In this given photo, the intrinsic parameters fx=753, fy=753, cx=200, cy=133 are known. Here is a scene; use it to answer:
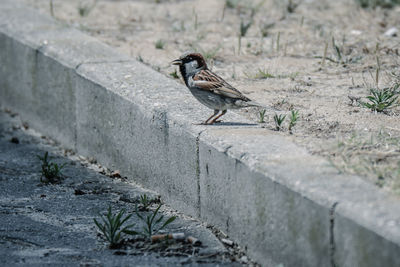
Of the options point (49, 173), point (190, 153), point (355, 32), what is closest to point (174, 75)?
point (49, 173)

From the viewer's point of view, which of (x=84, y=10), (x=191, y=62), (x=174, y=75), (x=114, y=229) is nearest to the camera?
(x=114, y=229)

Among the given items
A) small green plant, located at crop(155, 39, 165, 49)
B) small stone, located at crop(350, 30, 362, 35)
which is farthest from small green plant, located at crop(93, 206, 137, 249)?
small stone, located at crop(350, 30, 362, 35)

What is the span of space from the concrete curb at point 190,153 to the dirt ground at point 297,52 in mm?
245

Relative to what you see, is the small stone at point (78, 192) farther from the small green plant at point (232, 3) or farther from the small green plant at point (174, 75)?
the small green plant at point (232, 3)

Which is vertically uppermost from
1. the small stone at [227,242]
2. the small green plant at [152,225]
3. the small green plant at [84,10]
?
the small green plant at [84,10]

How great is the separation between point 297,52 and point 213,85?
2.30 metres

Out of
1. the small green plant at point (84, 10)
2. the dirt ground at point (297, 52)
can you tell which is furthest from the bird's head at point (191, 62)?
the small green plant at point (84, 10)

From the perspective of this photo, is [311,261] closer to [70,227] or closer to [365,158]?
[365,158]

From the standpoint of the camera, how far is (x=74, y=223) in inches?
171

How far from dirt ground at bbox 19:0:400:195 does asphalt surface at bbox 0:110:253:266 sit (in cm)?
80

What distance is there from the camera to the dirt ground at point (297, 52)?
4.09 m

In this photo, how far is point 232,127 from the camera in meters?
4.44

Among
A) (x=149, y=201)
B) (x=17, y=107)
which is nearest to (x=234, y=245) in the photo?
(x=149, y=201)

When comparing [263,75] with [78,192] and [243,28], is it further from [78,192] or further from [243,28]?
[78,192]
